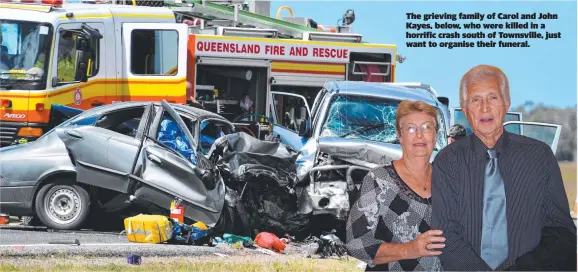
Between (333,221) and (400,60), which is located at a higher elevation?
(400,60)

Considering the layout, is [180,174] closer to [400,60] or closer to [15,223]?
[15,223]

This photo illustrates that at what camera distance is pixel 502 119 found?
18.1 ft

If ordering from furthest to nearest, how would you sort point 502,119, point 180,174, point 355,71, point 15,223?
point 355,71
point 15,223
point 180,174
point 502,119

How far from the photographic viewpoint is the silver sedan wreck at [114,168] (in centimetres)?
1327

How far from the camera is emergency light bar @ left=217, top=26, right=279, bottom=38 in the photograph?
18984 mm

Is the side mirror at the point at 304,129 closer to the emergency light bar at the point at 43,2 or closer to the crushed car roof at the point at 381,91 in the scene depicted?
the crushed car roof at the point at 381,91

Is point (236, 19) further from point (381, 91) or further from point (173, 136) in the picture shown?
point (173, 136)

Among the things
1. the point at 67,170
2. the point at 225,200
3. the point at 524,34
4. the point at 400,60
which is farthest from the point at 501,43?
the point at 400,60

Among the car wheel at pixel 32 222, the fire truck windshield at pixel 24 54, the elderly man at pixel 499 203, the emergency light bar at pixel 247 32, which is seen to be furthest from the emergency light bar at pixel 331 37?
the elderly man at pixel 499 203

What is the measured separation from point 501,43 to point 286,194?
18.0 feet

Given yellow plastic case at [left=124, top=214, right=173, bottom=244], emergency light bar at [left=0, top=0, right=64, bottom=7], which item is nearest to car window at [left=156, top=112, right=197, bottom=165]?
yellow plastic case at [left=124, top=214, right=173, bottom=244]

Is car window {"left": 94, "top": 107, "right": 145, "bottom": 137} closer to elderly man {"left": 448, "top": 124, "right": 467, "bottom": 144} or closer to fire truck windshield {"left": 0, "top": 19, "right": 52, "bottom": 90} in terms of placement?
fire truck windshield {"left": 0, "top": 19, "right": 52, "bottom": 90}

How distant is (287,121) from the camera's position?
17.9m

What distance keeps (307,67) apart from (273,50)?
631 millimetres
